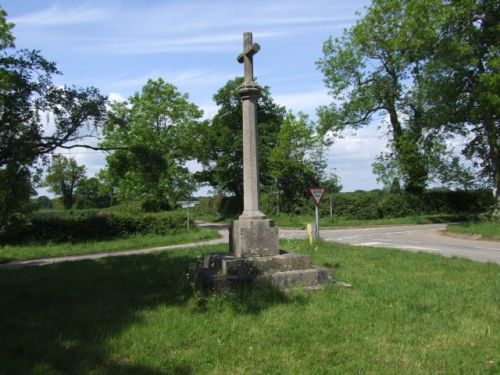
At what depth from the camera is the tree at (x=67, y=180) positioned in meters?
78.7

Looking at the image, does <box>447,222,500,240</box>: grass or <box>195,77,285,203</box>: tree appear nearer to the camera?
<box>447,222,500,240</box>: grass

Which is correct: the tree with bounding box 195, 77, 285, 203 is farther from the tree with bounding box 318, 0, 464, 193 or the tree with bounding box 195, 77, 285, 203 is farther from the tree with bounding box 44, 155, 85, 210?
the tree with bounding box 44, 155, 85, 210

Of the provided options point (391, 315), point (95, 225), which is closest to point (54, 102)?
point (391, 315)

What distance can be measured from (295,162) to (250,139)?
28.2 meters

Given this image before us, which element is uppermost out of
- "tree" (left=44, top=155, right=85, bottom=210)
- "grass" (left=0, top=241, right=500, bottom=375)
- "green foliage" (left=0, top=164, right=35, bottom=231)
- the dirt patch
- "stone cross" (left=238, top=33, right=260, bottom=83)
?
"tree" (left=44, top=155, right=85, bottom=210)

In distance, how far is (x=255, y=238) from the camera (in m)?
8.68

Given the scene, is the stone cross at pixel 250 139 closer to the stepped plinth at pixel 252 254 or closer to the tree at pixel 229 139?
the stepped plinth at pixel 252 254

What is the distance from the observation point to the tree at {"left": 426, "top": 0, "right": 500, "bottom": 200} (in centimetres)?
2484

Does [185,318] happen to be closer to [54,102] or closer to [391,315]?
[391,315]

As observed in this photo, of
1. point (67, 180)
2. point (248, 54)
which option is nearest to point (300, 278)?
point (248, 54)

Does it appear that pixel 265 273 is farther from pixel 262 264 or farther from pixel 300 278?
pixel 300 278

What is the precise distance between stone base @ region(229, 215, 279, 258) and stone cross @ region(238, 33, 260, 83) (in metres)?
2.70

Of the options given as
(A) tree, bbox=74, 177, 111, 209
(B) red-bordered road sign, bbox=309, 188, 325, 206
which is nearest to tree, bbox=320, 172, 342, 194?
(B) red-bordered road sign, bbox=309, 188, 325, 206

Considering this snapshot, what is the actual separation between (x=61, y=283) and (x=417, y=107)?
28.2 meters
